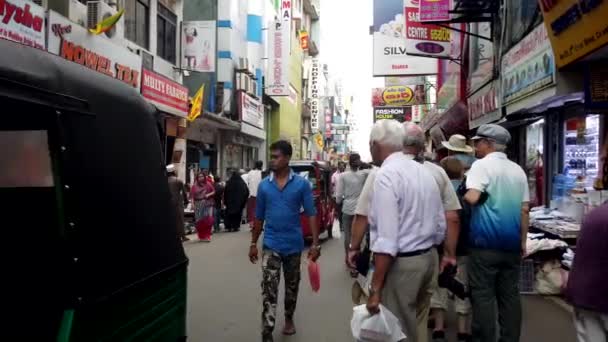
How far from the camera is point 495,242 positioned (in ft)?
16.2

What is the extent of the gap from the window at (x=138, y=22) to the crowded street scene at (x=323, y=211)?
0.17m

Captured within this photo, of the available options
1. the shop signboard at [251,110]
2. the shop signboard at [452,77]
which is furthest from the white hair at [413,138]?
the shop signboard at [251,110]

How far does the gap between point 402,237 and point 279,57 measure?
2867 cm

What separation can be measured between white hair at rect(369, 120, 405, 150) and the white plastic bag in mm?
1043

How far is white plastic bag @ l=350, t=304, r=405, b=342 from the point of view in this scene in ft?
11.9

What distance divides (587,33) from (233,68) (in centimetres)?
2007

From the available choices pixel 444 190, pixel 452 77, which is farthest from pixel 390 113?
pixel 444 190

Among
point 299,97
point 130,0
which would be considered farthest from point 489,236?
point 299,97

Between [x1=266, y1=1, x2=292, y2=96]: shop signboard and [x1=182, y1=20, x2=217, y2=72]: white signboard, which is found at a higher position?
[x1=266, y1=1, x2=292, y2=96]: shop signboard

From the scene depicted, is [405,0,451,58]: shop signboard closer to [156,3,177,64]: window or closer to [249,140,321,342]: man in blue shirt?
[156,3,177,64]: window

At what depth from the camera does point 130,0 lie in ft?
54.5

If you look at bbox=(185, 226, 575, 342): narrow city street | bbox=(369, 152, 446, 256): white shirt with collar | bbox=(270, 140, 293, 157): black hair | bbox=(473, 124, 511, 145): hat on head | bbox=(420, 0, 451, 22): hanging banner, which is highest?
bbox=(420, 0, 451, 22): hanging banner

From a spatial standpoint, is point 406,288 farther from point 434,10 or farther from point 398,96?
point 398,96

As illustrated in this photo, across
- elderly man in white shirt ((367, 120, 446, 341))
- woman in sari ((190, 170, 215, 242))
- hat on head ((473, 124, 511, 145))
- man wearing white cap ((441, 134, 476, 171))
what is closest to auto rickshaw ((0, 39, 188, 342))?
elderly man in white shirt ((367, 120, 446, 341))
